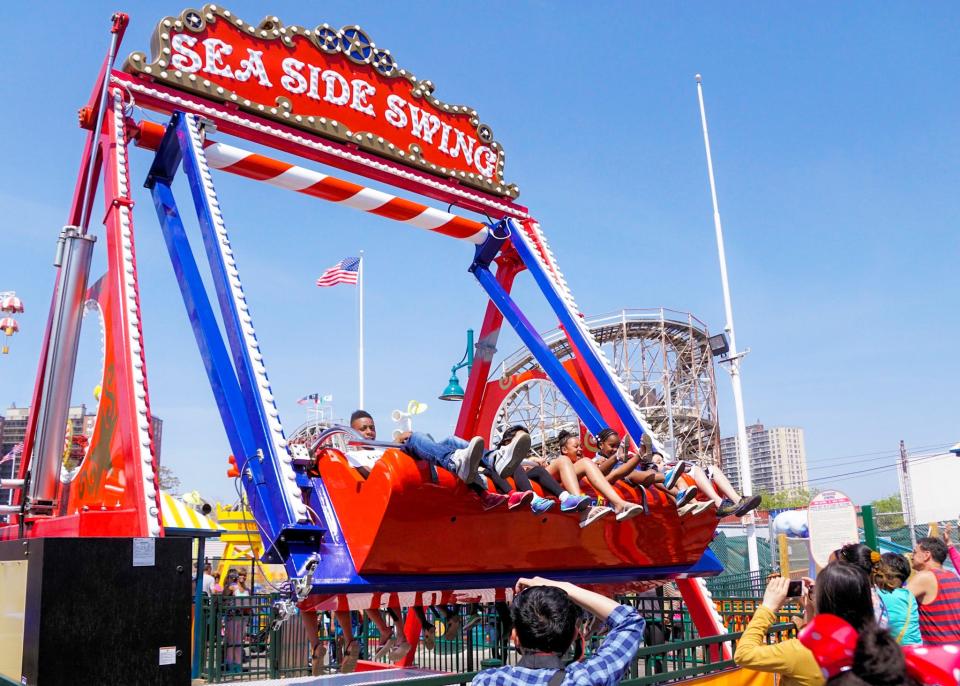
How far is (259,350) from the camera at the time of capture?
5.92m

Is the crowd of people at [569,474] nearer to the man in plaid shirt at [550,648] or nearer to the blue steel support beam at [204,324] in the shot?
the blue steel support beam at [204,324]

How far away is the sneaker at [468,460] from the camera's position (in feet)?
16.3

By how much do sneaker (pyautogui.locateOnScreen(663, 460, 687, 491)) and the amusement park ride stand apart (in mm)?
231

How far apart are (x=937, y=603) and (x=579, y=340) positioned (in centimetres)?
425

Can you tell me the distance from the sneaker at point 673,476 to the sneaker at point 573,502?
3.56 ft

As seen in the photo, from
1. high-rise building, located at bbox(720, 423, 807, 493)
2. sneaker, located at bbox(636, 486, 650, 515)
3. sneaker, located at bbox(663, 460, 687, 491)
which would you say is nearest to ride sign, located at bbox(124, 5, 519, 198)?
sneaker, located at bbox(663, 460, 687, 491)

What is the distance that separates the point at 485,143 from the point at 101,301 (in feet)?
15.9

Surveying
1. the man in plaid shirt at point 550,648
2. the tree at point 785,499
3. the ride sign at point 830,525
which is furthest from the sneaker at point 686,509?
the tree at point 785,499

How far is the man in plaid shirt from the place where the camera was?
2.30 meters

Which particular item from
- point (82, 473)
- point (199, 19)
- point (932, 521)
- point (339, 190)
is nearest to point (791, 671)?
point (82, 473)

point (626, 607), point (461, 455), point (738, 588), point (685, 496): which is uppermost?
point (461, 455)

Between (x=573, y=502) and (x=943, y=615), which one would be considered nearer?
(x=943, y=615)

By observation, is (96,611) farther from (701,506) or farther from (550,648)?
(701,506)

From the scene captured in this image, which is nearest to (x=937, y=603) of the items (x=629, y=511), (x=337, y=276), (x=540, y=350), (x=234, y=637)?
(x=629, y=511)
